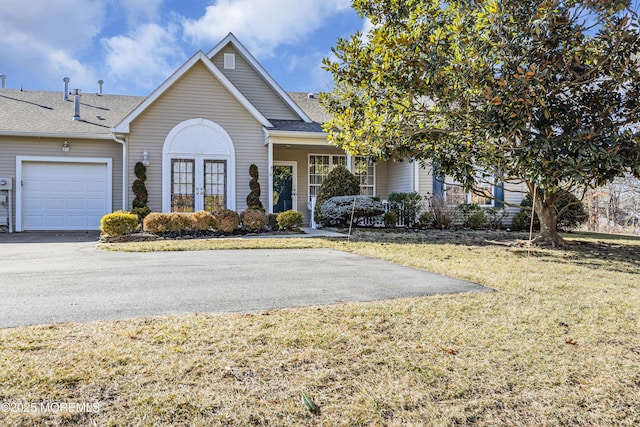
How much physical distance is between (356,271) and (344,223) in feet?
24.3

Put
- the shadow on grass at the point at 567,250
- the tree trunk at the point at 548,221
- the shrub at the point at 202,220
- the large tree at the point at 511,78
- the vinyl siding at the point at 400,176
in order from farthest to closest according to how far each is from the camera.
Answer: the vinyl siding at the point at 400,176
the shrub at the point at 202,220
the tree trunk at the point at 548,221
the shadow on grass at the point at 567,250
the large tree at the point at 511,78

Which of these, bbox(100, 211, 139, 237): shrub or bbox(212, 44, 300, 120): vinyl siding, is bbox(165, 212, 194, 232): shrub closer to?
bbox(100, 211, 139, 237): shrub

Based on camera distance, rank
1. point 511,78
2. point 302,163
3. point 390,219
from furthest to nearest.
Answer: point 302,163, point 390,219, point 511,78

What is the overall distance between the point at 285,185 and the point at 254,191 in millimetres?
2676

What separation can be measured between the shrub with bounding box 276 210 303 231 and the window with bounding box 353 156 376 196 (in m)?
4.80

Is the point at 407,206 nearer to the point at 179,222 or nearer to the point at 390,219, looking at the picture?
the point at 390,219

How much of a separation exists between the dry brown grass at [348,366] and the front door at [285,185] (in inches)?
470

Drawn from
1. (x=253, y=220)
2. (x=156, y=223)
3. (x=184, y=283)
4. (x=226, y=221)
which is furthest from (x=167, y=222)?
(x=184, y=283)

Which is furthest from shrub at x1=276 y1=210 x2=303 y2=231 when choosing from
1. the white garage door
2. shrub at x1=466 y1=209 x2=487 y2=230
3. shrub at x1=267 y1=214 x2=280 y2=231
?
shrub at x1=466 y1=209 x2=487 y2=230

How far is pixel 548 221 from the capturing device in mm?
9500

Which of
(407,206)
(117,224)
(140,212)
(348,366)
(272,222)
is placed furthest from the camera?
(407,206)

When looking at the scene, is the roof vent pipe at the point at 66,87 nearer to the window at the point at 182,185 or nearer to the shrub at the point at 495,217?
the window at the point at 182,185

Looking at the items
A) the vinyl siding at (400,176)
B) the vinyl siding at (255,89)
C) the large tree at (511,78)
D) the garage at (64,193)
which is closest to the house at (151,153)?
the garage at (64,193)

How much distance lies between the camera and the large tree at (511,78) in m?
6.79
